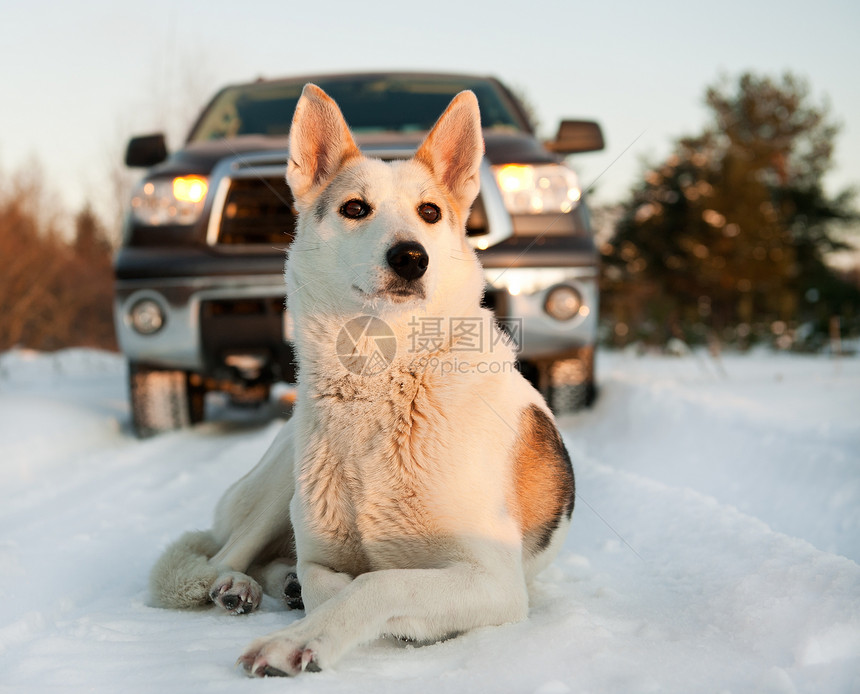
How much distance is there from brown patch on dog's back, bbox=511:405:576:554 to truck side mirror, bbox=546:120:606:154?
293 centimetres

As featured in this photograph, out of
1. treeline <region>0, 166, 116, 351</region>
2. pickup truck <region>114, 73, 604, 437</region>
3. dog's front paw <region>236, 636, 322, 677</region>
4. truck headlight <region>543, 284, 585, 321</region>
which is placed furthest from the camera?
treeline <region>0, 166, 116, 351</region>

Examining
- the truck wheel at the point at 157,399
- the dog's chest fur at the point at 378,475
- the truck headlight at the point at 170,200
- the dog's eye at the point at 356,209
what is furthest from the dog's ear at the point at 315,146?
the truck wheel at the point at 157,399

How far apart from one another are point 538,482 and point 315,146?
1355 millimetres

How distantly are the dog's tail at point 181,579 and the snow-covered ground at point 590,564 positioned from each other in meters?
0.06

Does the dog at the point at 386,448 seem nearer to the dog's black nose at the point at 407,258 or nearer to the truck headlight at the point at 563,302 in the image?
the dog's black nose at the point at 407,258

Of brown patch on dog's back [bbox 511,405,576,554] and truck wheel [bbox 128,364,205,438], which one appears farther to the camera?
truck wheel [bbox 128,364,205,438]

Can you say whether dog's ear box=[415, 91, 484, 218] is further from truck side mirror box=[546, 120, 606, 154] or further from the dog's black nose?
truck side mirror box=[546, 120, 606, 154]

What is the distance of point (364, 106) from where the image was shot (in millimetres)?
5199

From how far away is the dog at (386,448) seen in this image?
1779 mm

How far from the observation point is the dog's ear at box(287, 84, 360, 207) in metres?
Answer: 2.45

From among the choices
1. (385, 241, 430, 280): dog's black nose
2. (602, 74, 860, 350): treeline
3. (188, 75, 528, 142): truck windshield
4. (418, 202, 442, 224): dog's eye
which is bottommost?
(602, 74, 860, 350): treeline

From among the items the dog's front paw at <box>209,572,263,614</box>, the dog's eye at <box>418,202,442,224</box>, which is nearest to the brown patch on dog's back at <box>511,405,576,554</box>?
the dog's eye at <box>418,202,442,224</box>

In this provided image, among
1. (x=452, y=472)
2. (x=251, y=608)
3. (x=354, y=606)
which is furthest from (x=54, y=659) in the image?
(x=452, y=472)

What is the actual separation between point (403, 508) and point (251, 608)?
1.98 ft
